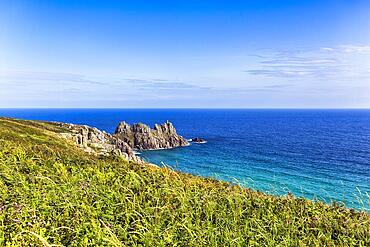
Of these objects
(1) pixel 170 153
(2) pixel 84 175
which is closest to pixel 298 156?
(1) pixel 170 153

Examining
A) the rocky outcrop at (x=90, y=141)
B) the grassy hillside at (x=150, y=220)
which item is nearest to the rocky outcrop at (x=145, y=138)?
the rocky outcrop at (x=90, y=141)

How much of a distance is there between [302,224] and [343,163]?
84.3 metres

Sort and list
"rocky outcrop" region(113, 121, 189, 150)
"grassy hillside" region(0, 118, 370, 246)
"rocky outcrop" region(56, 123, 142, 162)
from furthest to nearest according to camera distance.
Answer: "rocky outcrop" region(113, 121, 189, 150), "rocky outcrop" region(56, 123, 142, 162), "grassy hillside" region(0, 118, 370, 246)

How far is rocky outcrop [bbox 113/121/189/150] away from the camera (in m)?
113

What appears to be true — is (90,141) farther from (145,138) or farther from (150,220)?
(150,220)

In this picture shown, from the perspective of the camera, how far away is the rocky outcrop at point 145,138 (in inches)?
4437

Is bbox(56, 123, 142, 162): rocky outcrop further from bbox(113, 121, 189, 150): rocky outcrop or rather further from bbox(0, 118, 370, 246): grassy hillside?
bbox(113, 121, 189, 150): rocky outcrop

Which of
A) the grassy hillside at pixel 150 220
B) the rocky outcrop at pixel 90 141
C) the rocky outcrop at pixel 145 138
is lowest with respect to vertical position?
the rocky outcrop at pixel 145 138

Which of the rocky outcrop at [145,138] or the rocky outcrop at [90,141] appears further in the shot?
the rocky outcrop at [145,138]

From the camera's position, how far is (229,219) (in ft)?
22.2

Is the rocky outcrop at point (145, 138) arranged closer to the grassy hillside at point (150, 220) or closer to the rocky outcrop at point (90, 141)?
the rocky outcrop at point (90, 141)

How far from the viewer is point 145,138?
112875 mm

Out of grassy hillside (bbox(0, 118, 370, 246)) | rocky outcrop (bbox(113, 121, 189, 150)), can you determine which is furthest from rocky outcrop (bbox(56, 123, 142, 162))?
rocky outcrop (bbox(113, 121, 189, 150))

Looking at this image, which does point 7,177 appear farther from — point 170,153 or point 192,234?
point 170,153
